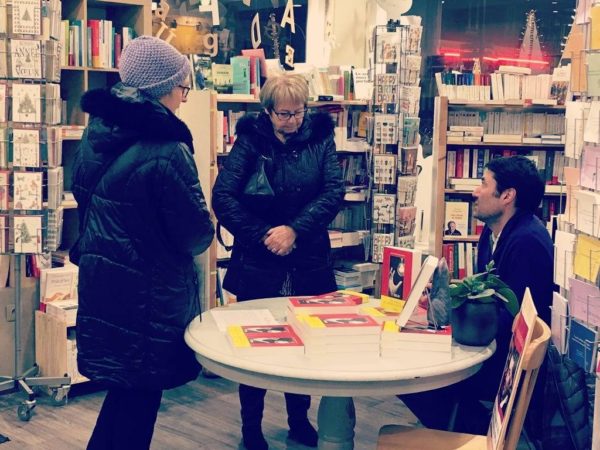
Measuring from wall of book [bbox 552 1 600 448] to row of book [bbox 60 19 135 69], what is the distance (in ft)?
9.40

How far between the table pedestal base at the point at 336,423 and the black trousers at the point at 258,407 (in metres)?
0.77

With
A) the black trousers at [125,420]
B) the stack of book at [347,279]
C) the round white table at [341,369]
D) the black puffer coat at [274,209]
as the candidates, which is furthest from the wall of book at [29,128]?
the stack of book at [347,279]

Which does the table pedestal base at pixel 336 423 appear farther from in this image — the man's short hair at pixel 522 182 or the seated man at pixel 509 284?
the man's short hair at pixel 522 182

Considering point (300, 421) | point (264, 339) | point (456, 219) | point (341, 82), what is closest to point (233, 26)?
point (341, 82)

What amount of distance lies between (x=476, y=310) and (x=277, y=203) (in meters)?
1.21

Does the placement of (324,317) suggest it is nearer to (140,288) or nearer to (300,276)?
(140,288)

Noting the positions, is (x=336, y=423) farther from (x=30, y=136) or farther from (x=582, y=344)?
(x=30, y=136)

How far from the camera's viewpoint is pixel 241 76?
5188mm

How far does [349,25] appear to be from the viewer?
670 cm

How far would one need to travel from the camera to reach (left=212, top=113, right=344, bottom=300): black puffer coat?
358cm

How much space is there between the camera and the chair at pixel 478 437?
86.2 inches

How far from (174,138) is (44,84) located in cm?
186

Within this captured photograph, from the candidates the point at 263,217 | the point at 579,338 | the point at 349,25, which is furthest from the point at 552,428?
the point at 349,25

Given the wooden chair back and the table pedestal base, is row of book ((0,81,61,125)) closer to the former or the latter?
the table pedestal base
